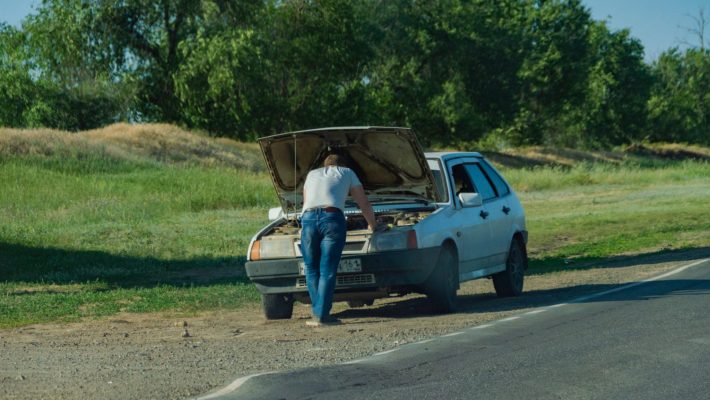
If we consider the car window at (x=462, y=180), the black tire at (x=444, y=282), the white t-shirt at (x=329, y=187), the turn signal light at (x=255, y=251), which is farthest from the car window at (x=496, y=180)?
the turn signal light at (x=255, y=251)

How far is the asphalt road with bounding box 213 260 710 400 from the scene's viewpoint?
25.5 ft

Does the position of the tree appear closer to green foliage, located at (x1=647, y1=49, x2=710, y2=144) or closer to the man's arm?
green foliage, located at (x1=647, y1=49, x2=710, y2=144)

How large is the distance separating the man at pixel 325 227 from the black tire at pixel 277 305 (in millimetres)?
846

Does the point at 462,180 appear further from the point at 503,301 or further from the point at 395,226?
the point at 395,226

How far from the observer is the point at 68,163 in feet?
144

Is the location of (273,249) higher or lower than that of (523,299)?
higher

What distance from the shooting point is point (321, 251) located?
12.1 metres

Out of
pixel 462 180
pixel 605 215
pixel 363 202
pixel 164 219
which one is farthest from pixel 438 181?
pixel 605 215

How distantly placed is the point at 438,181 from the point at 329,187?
6.47 ft

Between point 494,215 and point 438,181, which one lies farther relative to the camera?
point 494,215

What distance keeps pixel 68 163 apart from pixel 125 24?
51.5 ft

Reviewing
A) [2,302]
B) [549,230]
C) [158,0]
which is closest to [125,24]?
[158,0]

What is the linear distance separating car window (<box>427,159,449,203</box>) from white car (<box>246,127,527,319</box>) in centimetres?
1

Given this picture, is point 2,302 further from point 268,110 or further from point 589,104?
point 589,104
